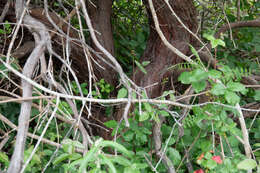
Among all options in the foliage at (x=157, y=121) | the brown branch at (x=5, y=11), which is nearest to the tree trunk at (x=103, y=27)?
the foliage at (x=157, y=121)

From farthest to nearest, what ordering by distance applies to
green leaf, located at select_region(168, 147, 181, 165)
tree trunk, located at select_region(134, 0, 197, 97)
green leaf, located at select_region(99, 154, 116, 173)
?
tree trunk, located at select_region(134, 0, 197, 97)
green leaf, located at select_region(168, 147, 181, 165)
green leaf, located at select_region(99, 154, 116, 173)

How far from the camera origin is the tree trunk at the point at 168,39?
77.2 inches

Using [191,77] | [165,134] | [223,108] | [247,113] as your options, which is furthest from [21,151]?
[247,113]

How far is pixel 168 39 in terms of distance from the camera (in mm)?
2070

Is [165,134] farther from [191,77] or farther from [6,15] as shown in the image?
[6,15]

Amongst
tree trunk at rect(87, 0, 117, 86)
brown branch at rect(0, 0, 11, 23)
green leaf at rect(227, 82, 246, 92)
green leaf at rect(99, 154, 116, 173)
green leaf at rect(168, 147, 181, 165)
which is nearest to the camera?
green leaf at rect(99, 154, 116, 173)

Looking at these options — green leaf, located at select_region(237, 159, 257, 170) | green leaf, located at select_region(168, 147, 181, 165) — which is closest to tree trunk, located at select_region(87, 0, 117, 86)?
green leaf, located at select_region(168, 147, 181, 165)

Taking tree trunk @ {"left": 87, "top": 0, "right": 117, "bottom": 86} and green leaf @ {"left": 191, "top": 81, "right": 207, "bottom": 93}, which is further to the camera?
tree trunk @ {"left": 87, "top": 0, "right": 117, "bottom": 86}

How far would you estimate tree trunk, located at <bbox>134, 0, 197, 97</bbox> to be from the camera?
6.43ft

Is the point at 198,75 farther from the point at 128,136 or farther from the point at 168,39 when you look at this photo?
the point at 168,39

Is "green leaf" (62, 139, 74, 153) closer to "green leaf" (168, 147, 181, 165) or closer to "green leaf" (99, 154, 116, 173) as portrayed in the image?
"green leaf" (99, 154, 116, 173)

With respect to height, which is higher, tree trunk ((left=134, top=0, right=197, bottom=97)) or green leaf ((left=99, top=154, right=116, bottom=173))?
tree trunk ((left=134, top=0, right=197, bottom=97))

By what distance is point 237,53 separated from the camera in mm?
2580

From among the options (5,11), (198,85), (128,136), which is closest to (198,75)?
(198,85)
